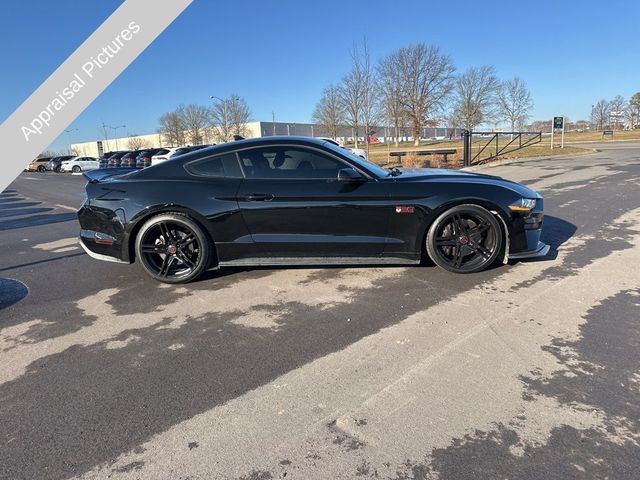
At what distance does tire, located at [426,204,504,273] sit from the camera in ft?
14.9

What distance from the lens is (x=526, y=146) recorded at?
27531mm

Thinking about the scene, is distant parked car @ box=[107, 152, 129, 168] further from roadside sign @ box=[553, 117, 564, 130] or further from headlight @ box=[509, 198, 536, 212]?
headlight @ box=[509, 198, 536, 212]

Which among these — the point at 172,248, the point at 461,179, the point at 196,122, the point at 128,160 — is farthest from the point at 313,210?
the point at 196,122

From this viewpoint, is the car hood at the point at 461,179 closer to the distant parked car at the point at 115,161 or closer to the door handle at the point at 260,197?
the door handle at the point at 260,197

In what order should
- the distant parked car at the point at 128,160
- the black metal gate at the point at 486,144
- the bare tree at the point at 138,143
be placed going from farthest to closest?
the bare tree at the point at 138,143
the distant parked car at the point at 128,160
the black metal gate at the point at 486,144

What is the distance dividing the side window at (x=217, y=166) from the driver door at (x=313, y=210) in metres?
0.20

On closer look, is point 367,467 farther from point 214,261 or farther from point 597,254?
point 597,254

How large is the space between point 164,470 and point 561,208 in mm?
8411

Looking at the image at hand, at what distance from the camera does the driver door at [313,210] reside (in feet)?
14.7

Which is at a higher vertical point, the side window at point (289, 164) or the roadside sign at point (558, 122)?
the roadside sign at point (558, 122)

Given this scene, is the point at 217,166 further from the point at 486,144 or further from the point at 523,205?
the point at 486,144

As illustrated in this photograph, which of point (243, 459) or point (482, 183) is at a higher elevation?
point (482, 183)

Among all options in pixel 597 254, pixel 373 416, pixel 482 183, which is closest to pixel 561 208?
pixel 597 254

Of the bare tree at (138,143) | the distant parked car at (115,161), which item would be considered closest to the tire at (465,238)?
the distant parked car at (115,161)
